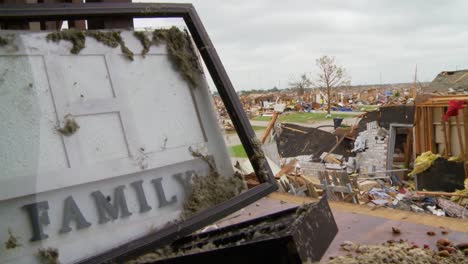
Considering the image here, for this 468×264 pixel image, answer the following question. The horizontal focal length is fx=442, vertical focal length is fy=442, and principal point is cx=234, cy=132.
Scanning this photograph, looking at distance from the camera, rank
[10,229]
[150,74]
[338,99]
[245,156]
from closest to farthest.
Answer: [10,229] → [150,74] → [245,156] → [338,99]

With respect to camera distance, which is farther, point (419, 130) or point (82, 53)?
point (419, 130)

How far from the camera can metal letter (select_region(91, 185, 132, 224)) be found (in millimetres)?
1312

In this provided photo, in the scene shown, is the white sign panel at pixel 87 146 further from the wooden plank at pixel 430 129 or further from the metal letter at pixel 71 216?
the wooden plank at pixel 430 129

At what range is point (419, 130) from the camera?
46.4 ft

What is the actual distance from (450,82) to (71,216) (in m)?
19.1

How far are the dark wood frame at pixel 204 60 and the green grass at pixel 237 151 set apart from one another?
0.04m

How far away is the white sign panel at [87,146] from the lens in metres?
1.20

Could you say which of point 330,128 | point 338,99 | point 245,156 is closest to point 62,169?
point 245,156

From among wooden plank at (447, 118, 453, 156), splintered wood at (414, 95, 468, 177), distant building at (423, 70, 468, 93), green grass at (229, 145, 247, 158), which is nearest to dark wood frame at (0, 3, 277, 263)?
green grass at (229, 145, 247, 158)

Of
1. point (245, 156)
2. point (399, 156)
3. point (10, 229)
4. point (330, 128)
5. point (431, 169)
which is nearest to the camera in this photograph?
point (10, 229)

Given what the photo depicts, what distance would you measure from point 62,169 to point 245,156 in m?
0.74

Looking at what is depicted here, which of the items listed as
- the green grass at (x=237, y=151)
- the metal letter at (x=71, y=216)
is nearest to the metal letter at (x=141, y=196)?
the metal letter at (x=71, y=216)

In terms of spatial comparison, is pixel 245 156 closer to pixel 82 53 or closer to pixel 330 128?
pixel 82 53

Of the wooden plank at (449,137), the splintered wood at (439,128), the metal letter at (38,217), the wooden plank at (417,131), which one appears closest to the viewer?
the metal letter at (38,217)
